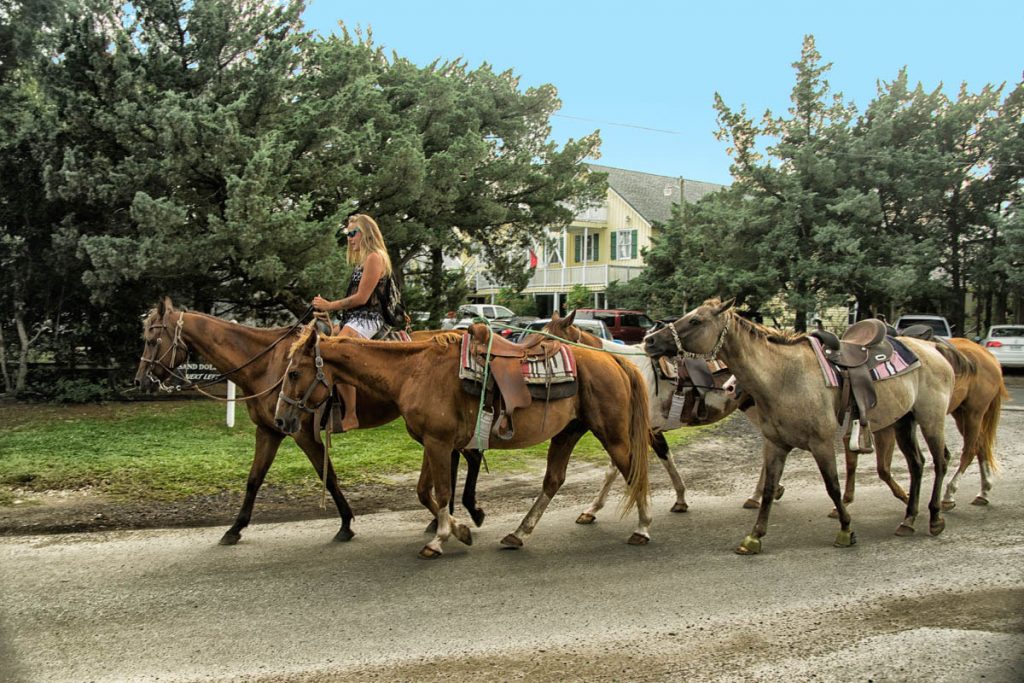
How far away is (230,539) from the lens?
640cm

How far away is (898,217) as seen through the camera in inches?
1005

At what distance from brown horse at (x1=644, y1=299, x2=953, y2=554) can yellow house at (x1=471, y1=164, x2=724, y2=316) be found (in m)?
34.2

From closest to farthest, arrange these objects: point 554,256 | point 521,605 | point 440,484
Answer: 1. point 521,605
2. point 440,484
3. point 554,256

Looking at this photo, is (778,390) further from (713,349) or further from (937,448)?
(937,448)

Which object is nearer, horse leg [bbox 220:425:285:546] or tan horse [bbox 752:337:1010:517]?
horse leg [bbox 220:425:285:546]

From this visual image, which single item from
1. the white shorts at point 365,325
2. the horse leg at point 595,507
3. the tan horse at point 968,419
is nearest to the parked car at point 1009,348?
the tan horse at point 968,419

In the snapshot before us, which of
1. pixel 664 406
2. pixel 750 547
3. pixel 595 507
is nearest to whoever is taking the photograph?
pixel 750 547

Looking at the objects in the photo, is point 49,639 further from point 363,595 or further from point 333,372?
point 333,372

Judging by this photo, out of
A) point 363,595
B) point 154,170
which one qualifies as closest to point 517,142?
point 154,170

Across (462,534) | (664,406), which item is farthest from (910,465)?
(462,534)

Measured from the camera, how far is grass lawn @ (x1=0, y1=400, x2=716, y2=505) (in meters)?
8.52

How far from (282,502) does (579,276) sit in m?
36.7

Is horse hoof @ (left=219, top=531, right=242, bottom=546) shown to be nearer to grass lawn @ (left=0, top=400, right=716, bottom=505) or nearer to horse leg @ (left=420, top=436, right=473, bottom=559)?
horse leg @ (left=420, top=436, right=473, bottom=559)

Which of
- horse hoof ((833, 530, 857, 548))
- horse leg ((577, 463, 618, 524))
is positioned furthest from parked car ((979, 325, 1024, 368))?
horse leg ((577, 463, 618, 524))
